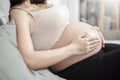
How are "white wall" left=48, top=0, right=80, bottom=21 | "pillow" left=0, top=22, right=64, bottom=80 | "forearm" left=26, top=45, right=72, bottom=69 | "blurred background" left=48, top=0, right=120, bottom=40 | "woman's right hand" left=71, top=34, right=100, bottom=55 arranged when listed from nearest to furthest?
"pillow" left=0, top=22, right=64, bottom=80 → "forearm" left=26, top=45, right=72, bottom=69 → "woman's right hand" left=71, top=34, right=100, bottom=55 → "white wall" left=48, top=0, right=80, bottom=21 → "blurred background" left=48, top=0, right=120, bottom=40

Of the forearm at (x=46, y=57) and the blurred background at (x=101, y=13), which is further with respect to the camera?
the blurred background at (x=101, y=13)

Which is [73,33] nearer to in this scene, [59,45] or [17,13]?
[59,45]

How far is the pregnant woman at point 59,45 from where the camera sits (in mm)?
1228

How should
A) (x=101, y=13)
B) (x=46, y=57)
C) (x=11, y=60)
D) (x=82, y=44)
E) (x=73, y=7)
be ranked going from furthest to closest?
1. (x=101, y=13)
2. (x=73, y=7)
3. (x=82, y=44)
4. (x=46, y=57)
5. (x=11, y=60)

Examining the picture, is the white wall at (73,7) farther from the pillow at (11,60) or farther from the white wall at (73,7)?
the pillow at (11,60)

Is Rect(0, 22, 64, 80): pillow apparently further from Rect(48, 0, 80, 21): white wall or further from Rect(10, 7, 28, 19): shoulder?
Rect(48, 0, 80, 21): white wall

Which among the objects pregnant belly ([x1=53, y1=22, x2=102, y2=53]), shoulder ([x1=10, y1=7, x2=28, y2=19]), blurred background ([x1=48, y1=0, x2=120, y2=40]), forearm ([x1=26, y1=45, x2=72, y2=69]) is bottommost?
blurred background ([x1=48, y1=0, x2=120, y2=40])

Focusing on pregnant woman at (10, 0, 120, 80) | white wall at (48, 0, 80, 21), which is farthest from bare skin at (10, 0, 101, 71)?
white wall at (48, 0, 80, 21)

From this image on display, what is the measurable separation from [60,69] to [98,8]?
2216 millimetres

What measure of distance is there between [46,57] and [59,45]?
18 centimetres

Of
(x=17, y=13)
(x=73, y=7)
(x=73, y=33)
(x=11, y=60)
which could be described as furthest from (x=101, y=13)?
(x=11, y=60)

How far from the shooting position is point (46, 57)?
1.23 m

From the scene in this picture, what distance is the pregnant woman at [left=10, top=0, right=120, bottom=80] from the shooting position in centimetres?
123

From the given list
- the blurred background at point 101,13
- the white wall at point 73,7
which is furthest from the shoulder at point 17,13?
the blurred background at point 101,13
